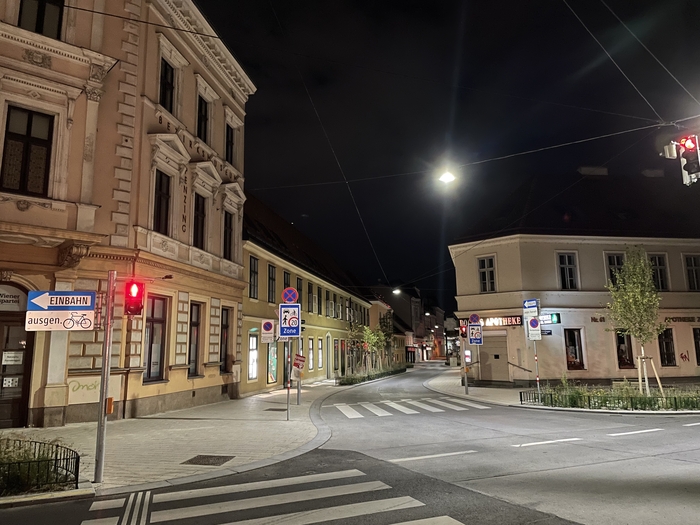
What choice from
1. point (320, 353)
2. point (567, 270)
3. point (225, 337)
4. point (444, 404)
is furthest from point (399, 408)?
point (320, 353)

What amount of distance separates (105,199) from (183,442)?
7671mm

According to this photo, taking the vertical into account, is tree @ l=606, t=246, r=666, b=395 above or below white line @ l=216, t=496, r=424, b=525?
above

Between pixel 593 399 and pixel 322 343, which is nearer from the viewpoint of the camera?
pixel 593 399

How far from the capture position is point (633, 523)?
17.0ft

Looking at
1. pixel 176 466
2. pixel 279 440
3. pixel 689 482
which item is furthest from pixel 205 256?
pixel 689 482

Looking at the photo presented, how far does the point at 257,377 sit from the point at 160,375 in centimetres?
826

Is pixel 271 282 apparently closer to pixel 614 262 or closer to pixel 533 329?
pixel 533 329

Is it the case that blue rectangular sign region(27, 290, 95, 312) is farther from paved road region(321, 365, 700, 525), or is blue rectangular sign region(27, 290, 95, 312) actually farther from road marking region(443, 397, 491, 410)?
road marking region(443, 397, 491, 410)

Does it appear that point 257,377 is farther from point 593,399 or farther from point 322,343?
point 593,399

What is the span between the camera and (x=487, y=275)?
91.2ft

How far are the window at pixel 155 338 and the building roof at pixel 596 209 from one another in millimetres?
18957

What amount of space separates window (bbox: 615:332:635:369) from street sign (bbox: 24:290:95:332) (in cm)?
2672

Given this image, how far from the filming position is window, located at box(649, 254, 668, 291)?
2748 centimetres

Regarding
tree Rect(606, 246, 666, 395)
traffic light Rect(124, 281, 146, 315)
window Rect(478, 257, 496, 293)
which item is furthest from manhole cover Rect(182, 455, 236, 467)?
window Rect(478, 257, 496, 293)
